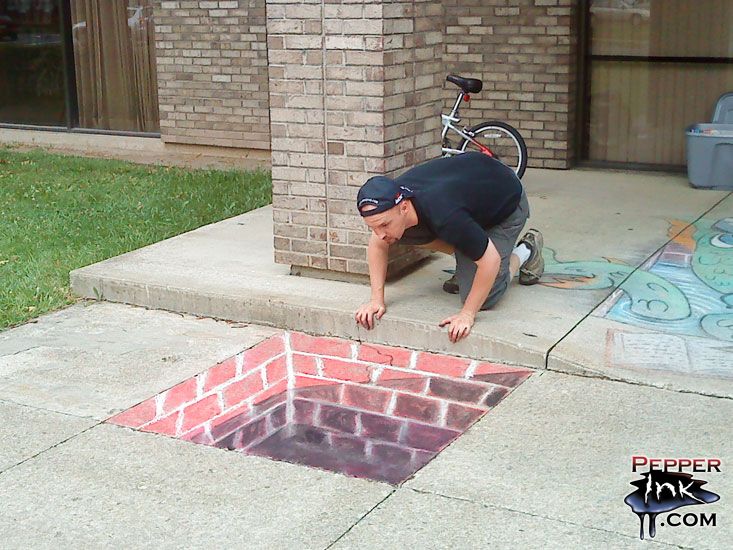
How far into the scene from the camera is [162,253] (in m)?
7.38

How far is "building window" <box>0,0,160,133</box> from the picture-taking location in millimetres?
12148

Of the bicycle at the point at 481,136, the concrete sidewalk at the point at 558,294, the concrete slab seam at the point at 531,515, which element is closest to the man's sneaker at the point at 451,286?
the concrete sidewalk at the point at 558,294

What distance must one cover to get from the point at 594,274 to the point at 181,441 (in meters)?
2.97

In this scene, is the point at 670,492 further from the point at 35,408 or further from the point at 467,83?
the point at 467,83

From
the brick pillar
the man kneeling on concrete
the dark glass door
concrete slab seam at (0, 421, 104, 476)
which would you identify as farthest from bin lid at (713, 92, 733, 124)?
the dark glass door

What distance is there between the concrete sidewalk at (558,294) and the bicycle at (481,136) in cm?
83

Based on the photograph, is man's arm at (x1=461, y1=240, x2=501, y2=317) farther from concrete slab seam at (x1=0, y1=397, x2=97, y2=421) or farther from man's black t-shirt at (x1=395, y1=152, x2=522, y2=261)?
concrete slab seam at (x1=0, y1=397, x2=97, y2=421)

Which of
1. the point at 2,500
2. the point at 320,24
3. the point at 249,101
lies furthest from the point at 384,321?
the point at 249,101

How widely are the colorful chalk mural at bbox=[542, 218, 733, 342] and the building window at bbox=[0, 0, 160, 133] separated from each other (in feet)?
22.0

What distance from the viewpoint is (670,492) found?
4.12 metres

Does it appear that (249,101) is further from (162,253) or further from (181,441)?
(181,441)

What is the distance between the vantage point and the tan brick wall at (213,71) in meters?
10.9

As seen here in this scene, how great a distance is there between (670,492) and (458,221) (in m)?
1.77

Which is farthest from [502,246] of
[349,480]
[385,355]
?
[349,480]
